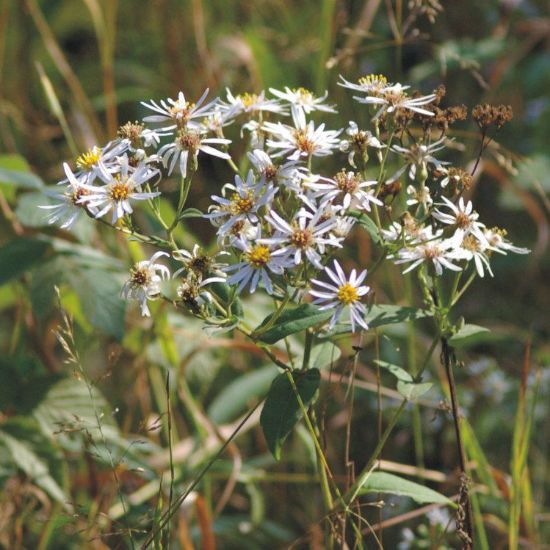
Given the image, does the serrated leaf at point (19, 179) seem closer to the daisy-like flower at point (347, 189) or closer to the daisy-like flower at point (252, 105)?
the daisy-like flower at point (252, 105)

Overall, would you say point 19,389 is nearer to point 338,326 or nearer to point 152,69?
point 338,326

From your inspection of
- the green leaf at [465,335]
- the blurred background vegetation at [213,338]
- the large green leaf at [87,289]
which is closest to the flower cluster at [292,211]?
the green leaf at [465,335]

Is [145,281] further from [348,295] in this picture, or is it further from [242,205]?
[348,295]

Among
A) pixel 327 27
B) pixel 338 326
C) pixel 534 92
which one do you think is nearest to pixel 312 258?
pixel 338 326

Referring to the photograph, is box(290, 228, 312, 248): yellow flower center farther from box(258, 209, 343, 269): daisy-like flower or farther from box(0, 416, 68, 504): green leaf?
box(0, 416, 68, 504): green leaf

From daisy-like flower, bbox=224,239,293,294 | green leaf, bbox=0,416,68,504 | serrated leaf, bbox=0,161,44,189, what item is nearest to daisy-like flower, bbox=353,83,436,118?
daisy-like flower, bbox=224,239,293,294

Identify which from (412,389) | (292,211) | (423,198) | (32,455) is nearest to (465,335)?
(412,389)
